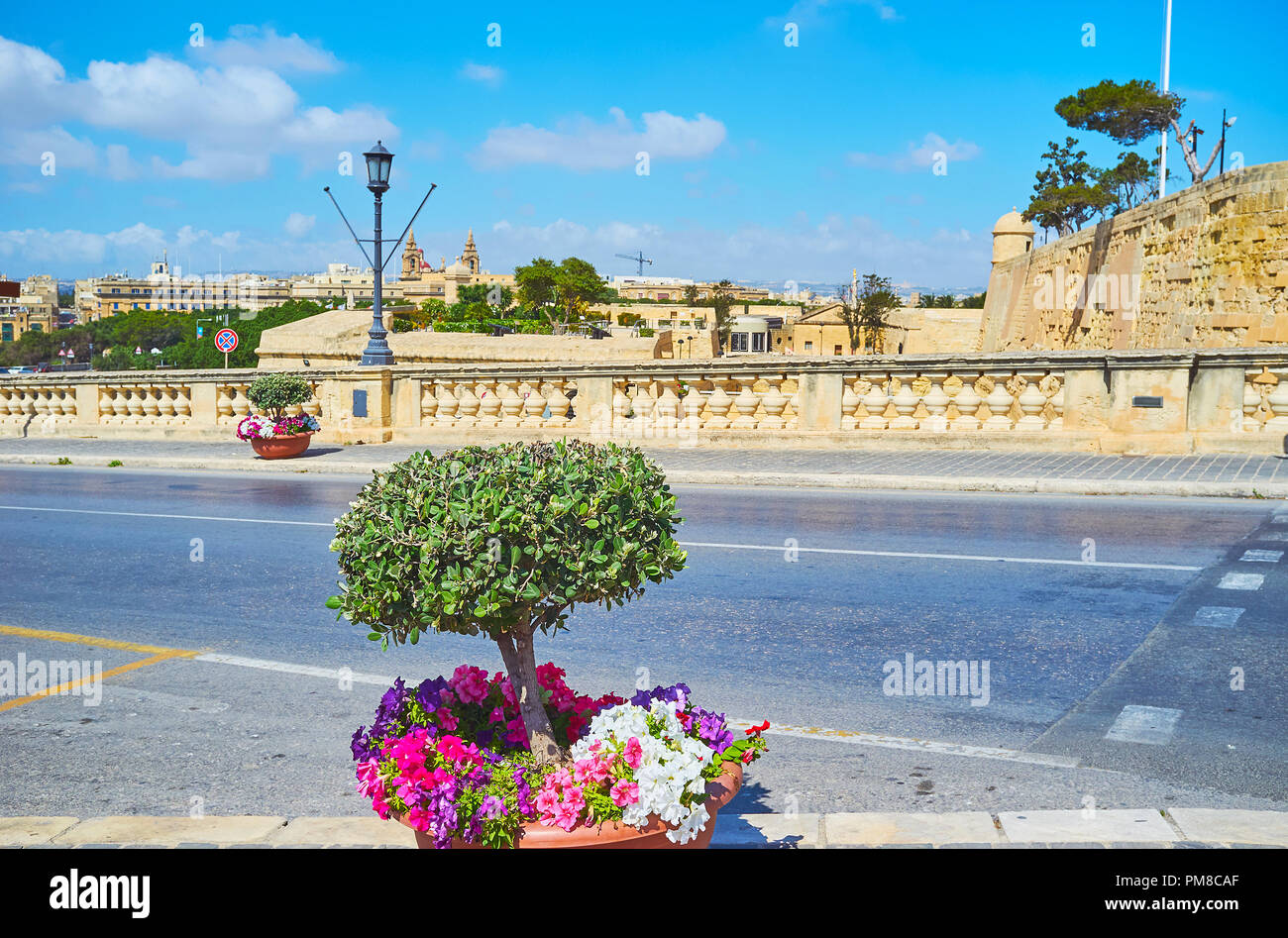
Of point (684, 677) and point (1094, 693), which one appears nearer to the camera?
point (1094, 693)

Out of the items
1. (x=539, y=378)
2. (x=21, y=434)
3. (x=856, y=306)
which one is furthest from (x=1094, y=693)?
(x=856, y=306)

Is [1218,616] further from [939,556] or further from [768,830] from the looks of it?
[768,830]

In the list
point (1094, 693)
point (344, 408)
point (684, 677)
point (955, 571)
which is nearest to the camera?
point (1094, 693)

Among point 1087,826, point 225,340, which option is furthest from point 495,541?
point 225,340

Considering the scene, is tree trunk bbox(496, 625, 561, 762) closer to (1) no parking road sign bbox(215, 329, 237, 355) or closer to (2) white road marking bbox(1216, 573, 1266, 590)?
(2) white road marking bbox(1216, 573, 1266, 590)

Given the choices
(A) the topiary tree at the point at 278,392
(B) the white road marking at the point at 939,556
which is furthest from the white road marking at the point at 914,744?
(A) the topiary tree at the point at 278,392

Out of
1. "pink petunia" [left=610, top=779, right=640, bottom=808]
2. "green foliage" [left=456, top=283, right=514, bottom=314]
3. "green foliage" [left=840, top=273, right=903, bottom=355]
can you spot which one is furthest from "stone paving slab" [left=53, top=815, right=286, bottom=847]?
"green foliage" [left=456, top=283, right=514, bottom=314]

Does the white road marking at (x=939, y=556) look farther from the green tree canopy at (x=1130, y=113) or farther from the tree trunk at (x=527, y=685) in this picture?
the green tree canopy at (x=1130, y=113)

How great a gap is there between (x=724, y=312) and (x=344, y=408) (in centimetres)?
11703

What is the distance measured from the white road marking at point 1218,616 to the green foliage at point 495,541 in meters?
4.70

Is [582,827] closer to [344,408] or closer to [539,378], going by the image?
[539,378]

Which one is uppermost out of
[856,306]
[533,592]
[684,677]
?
[856,306]

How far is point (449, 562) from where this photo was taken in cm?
337
